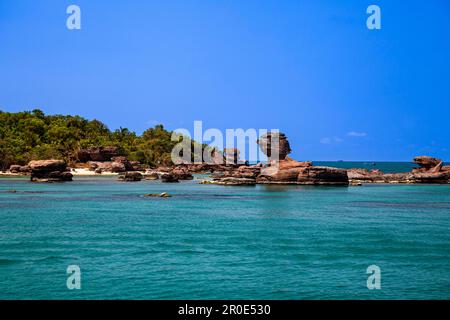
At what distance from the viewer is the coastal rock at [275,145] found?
116m

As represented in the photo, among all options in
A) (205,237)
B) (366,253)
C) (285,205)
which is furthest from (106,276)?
(285,205)

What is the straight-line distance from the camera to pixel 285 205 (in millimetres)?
67500

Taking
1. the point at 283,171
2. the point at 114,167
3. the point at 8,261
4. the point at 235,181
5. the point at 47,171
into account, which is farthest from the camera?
the point at 114,167

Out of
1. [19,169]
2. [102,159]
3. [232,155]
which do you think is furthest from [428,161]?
[19,169]

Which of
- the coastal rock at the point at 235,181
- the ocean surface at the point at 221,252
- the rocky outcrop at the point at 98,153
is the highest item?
the rocky outcrop at the point at 98,153

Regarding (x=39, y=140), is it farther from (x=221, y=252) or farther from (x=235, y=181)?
(x=221, y=252)

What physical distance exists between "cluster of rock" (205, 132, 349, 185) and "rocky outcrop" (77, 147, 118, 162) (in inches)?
2330

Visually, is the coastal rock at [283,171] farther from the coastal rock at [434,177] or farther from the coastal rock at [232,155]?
the coastal rock at [232,155]

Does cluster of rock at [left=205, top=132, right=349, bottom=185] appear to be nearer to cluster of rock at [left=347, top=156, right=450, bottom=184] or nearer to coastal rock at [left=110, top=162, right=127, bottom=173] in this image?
cluster of rock at [left=347, top=156, right=450, bottom=184]

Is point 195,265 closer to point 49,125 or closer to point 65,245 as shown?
point 65,245

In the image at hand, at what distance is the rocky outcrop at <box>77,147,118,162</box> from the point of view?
166 m

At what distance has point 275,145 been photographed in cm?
11550

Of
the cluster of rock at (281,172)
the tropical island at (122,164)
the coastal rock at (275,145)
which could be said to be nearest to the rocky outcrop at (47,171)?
the tropical island at (122,164)

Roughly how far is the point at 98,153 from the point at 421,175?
97.6m
